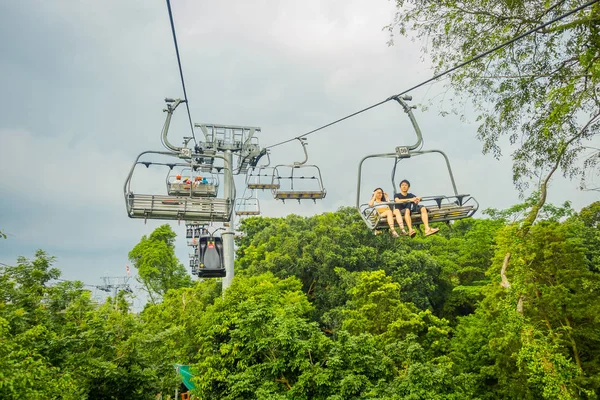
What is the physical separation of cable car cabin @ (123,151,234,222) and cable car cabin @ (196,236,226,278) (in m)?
2.13

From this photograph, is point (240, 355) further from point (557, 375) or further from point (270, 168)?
point (557, 375)

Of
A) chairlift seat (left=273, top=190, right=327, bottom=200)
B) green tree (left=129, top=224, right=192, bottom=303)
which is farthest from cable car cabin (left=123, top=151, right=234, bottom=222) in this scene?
green tree (left=129, top=224, right=192, bottom=303)

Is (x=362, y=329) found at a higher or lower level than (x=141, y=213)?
lower

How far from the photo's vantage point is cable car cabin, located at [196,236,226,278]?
10.7 metres

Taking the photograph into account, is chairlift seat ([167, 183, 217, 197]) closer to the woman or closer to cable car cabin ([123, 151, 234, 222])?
cable car cabin ([123, 151, 234, 222])

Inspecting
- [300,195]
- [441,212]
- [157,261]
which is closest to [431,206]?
[441,212]

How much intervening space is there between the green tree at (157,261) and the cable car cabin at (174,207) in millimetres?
27772

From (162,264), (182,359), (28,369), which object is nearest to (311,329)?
(28,369)

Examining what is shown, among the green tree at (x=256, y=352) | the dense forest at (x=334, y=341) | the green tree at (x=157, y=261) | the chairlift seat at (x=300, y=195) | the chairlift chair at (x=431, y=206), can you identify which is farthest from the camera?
the green tree at (x=157, y=261)

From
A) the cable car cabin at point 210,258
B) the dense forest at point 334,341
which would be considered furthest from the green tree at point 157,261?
the cable car cabin at point 210,258

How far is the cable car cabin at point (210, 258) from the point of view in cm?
1071

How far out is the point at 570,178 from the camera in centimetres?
845

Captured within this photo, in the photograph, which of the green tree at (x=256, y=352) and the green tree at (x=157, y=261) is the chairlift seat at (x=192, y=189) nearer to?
the green tree at (x=256, y=352)

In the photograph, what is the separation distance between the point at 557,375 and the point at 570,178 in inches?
223
